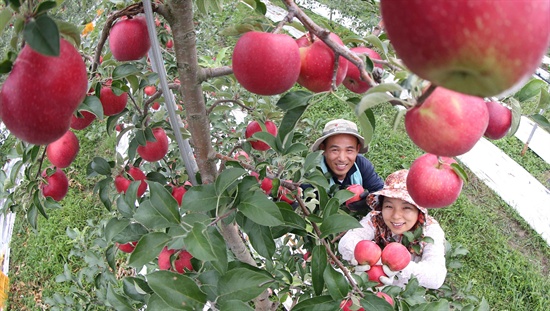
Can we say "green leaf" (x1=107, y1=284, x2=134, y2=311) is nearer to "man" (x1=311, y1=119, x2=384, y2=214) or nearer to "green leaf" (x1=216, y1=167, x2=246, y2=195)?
"green leaf" (x1=216, y1=167, x2=246, y2=195)

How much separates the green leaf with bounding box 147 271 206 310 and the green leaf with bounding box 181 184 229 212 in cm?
13

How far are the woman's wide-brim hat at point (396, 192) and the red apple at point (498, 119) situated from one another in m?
0.96

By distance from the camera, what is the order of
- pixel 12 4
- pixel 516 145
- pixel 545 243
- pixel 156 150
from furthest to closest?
pixel 516 145
pixel 545 243
pixel 156 150
pixel 12 4

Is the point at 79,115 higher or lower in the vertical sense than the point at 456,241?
higher

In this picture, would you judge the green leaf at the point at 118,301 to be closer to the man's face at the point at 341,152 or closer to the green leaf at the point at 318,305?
the green leaf at the point at 318,305

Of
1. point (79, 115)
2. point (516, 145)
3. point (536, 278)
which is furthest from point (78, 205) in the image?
point (516, 145)

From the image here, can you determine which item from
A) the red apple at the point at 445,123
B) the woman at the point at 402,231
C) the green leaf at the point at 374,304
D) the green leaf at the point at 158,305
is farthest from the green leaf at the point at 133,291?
the woman at the point at 402,231

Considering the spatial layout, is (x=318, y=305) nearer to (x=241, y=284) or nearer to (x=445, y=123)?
(x=241, y=284)

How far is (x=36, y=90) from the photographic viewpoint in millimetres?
456

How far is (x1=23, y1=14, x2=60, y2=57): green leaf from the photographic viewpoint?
0.37 m

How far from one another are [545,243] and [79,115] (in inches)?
112

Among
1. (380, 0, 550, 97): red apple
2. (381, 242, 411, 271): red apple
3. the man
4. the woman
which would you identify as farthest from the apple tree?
the man

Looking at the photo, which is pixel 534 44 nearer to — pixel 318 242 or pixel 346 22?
pixel 318 242

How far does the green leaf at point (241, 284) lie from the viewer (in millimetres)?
677
